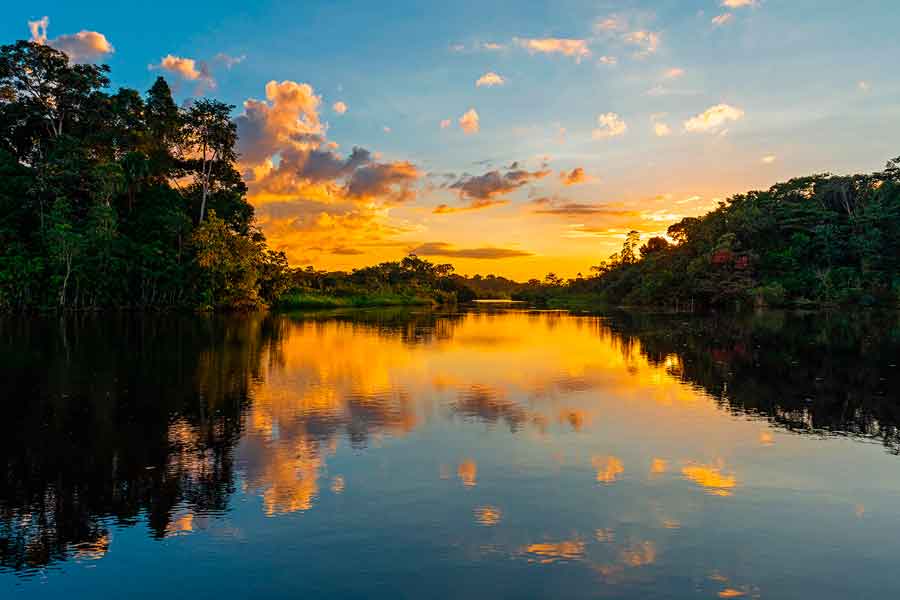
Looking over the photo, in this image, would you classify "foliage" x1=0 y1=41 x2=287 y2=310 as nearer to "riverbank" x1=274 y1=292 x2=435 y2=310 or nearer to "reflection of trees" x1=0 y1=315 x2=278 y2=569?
"riverbank" x1=274 y1=292 x2=435 y2=310

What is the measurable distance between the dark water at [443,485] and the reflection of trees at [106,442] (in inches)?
2.1

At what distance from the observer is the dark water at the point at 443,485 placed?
647cm

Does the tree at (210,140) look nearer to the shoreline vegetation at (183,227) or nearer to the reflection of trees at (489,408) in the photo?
the shoreline vegetation at (183,227)

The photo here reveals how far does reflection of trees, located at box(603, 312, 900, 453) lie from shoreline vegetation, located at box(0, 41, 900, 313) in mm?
43994

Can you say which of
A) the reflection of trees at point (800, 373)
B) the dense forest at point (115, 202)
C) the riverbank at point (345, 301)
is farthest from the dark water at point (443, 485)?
the riverbank at point (345, 301)

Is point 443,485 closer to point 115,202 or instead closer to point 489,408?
point 489,408

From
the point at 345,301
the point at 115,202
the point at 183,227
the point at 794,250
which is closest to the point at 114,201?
the point at 115,202

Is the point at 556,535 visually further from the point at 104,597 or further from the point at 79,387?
the point at 79,387

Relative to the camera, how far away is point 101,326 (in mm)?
38625

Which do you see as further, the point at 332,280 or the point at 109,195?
the point at 332,280

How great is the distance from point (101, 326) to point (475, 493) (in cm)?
3711

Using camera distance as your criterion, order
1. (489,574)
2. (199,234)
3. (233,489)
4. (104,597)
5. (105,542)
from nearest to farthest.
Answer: (104,597) < (489,574) < (105,542) < (233,489) < (199,234)

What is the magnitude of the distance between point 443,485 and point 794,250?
88.0 m

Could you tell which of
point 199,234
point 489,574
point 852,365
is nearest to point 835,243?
point 852,365
